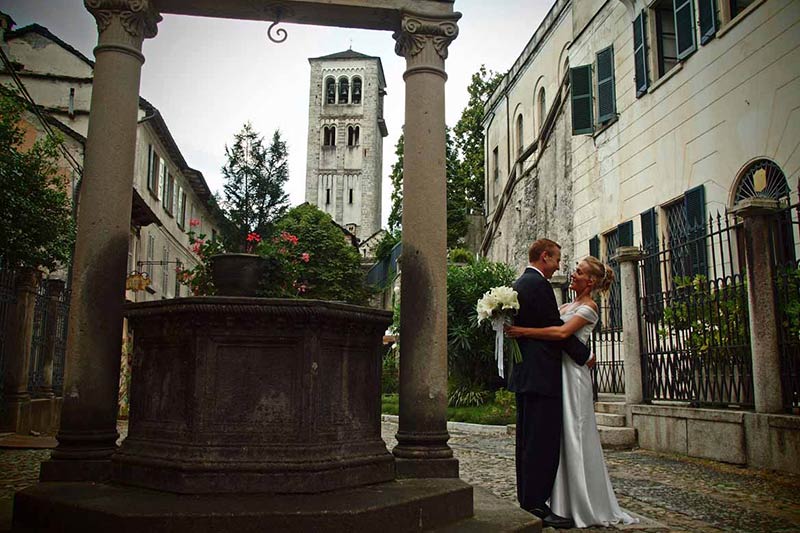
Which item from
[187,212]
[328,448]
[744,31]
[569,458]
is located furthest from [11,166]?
[187,212]

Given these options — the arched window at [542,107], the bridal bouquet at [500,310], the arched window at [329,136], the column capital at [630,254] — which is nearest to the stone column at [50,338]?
the column capital at [630,254]

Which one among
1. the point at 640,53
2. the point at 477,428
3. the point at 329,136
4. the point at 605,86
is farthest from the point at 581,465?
the point at 329,136

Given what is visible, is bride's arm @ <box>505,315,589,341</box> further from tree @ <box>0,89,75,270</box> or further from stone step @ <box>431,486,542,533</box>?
tree @ <box>0,89,75,270</box>

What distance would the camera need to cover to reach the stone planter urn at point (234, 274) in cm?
493

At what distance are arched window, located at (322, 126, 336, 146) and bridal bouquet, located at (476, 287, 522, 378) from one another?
7600 cm

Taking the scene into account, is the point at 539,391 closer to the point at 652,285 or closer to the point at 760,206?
the point at 760,206

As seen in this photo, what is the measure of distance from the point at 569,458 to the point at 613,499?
1.50 ft

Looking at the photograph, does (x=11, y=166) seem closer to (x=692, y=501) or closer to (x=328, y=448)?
(x=328, y=448)

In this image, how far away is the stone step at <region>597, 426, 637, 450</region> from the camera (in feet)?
30.9

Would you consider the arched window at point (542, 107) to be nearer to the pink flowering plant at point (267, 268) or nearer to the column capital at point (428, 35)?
the pink flowering plant at point (267, 268)

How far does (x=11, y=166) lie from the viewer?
41.8ft

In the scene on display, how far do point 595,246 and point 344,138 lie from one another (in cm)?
6588

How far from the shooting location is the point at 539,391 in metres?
5.00

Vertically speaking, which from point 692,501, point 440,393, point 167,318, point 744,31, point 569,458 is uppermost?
point 744,31
